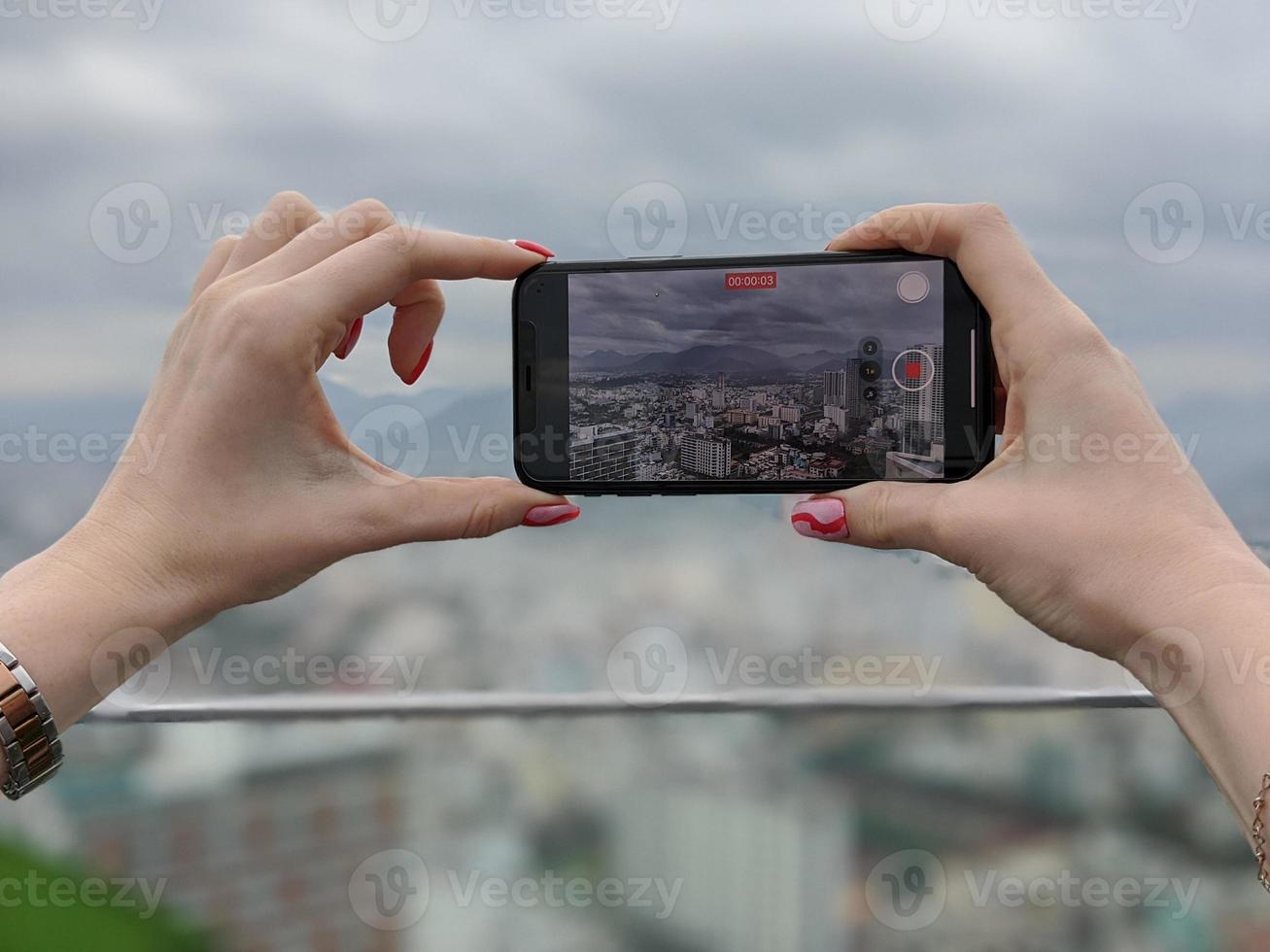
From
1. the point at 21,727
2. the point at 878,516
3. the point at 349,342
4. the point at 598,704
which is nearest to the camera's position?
the point at 21,727

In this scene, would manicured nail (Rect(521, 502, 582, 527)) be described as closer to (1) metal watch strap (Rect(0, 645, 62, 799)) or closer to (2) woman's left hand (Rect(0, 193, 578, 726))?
(2) woman's left hand (Rect(0, 193, 578, 726))

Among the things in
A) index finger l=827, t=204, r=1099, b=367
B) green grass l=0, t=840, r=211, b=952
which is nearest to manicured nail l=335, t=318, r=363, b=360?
index finger l=827, t=204, r=1099, b=367

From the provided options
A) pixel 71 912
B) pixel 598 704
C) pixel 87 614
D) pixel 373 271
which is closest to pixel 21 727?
pixel 87 614

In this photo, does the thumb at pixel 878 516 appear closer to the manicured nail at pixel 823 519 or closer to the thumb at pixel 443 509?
the manicured nail at pixel 823 519

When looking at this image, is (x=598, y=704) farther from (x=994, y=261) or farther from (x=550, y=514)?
(x=994, y=261)

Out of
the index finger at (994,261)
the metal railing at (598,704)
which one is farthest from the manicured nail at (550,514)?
the metal railing at (598,704)

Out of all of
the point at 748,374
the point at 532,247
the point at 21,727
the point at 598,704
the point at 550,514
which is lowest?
the point at 598,704

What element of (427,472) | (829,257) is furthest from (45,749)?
(829,257)
